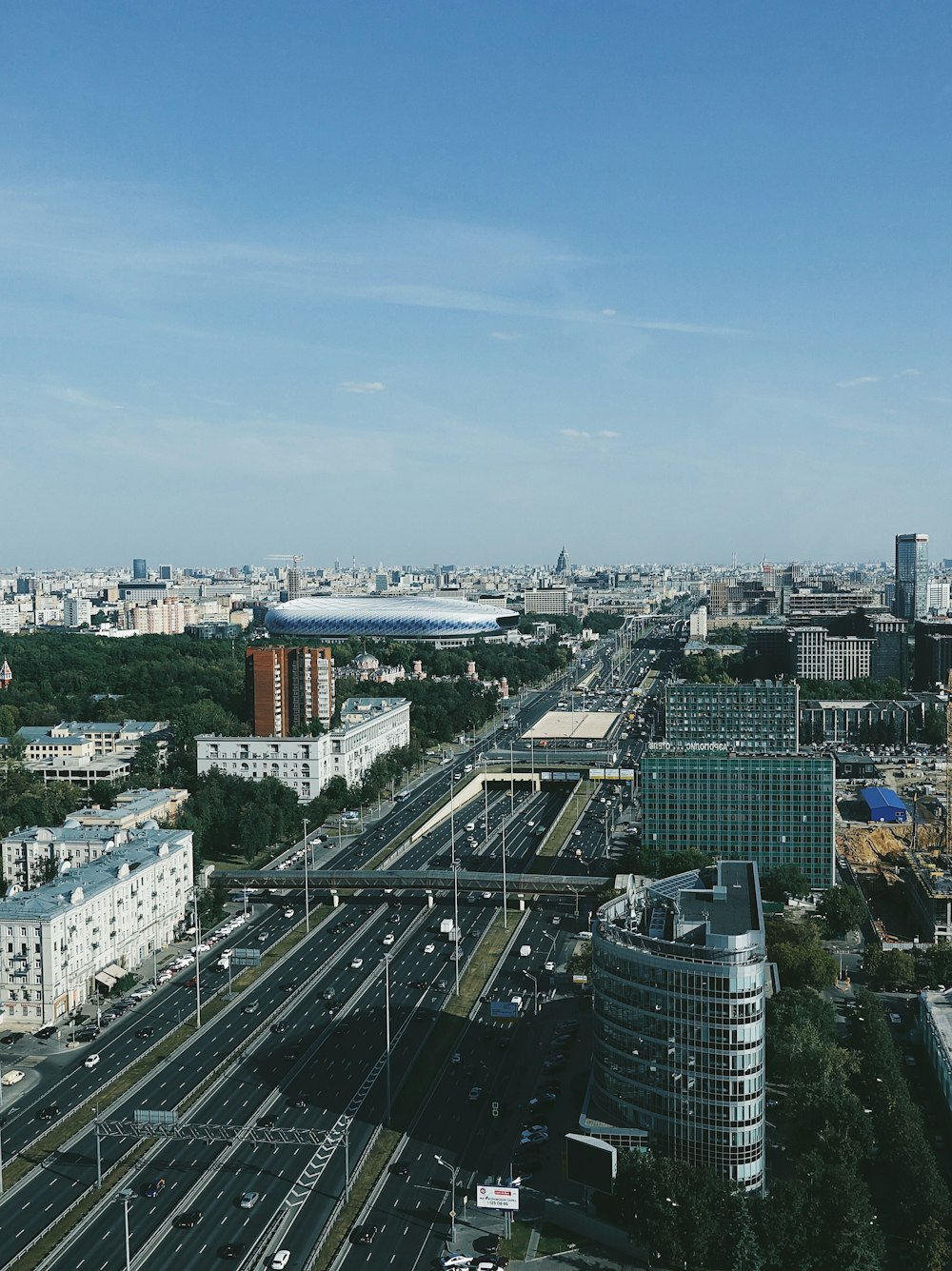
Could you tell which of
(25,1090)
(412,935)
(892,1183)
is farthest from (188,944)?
(892,1183)

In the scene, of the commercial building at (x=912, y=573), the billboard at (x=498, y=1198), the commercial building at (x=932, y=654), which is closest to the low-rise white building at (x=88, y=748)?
the billboard at (x=498, y=1198)

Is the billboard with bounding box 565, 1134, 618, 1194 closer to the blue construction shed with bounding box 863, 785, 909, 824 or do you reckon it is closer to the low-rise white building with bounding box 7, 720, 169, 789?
the blue construction shed with bounding box 863, 785, 909, 824

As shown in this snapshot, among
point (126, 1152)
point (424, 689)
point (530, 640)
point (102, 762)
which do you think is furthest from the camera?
point (530, 640)

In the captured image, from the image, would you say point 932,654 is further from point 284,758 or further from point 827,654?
point 284,758

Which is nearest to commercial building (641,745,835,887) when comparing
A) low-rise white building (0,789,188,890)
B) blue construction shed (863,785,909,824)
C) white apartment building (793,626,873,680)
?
blue construction shed (863,785,909,824)

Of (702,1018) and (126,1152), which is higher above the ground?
(702,1018)

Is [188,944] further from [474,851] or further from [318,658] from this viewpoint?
[318,658]
